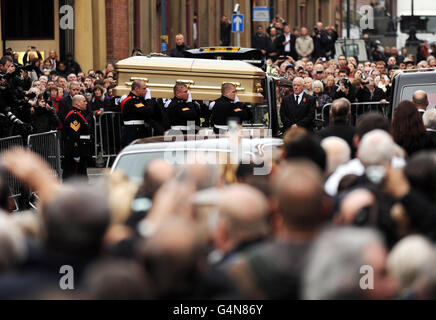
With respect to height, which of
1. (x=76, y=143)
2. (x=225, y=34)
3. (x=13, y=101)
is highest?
(x=225, y=34)

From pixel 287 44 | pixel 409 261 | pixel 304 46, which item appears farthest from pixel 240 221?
pixel 304 46

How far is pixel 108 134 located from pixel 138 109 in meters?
4.62

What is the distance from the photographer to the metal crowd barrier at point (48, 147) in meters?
15.7

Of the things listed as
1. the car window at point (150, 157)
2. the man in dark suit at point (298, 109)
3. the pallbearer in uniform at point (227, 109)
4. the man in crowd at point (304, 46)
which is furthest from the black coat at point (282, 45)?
the car window at point (150, 157)

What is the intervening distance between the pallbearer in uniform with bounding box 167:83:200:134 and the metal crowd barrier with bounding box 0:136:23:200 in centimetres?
215

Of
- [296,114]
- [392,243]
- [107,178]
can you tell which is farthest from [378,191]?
[296,114]

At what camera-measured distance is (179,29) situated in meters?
39.6

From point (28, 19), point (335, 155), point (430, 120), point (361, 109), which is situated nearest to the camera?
point (335, 155)

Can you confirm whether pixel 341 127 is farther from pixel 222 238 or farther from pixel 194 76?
pixel 194 76

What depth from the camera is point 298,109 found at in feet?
58.3

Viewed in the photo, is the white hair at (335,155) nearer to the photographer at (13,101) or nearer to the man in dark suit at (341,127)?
the man in dark suit at (341,127)

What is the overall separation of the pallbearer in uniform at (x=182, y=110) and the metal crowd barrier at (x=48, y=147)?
1972 millimetres
